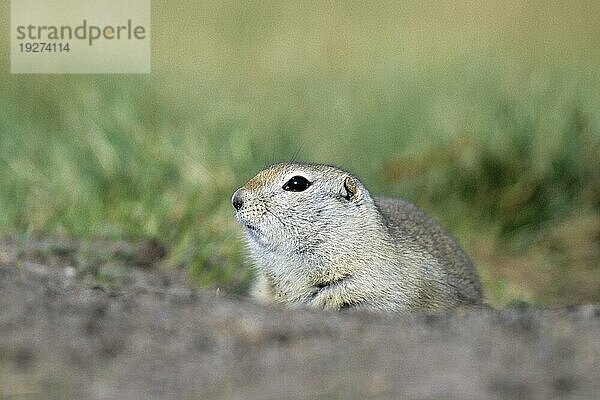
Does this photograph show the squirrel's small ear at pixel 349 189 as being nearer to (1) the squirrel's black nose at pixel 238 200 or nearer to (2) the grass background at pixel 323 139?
(1) the squirrel's black nose at pixel 238 200

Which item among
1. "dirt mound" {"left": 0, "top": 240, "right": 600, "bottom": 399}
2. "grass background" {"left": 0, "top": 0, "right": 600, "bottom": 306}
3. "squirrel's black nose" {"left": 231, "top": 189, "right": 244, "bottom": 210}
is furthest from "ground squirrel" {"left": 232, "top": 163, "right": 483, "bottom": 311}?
"dirt mound" {"left": 0, "top": 240, "right": 600, "bottom": 399}

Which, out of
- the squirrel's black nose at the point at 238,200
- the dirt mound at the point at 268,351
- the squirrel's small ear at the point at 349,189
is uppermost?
the squirrel's small ear at the point at 349,189

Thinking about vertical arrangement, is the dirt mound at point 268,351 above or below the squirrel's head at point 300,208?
below

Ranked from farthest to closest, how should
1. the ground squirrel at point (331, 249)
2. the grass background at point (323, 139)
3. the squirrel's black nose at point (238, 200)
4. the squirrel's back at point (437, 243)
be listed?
the grass background at point (323, 139)
the squirrel's back at point (437, 243)
the squirrel's black nose at point (238, 200)
the ground squirrel at point (331, 249)

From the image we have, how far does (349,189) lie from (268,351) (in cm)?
211

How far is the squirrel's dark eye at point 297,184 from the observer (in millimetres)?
5156

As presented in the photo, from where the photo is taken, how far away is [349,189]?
17.2 feet

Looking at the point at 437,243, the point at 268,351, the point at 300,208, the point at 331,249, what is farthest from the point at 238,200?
the point at 268,351

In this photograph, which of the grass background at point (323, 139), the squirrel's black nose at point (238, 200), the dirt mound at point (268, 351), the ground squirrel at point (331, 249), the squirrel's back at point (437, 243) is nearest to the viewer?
the dirt mound at point (268, 351)

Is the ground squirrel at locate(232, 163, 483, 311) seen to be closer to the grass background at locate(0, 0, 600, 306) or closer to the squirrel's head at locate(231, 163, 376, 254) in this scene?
the squirrel's head at locate(231, 163, 376, 254)

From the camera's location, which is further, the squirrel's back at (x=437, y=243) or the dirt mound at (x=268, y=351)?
the squirrel's back at (x=437, y=243)

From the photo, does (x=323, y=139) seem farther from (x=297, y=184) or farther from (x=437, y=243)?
(x=297, y=184)

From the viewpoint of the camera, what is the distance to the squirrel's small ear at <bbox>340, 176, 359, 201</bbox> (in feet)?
17.1

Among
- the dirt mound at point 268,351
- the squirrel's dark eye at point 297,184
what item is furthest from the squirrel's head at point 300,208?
the dirt mound at point 268,351
